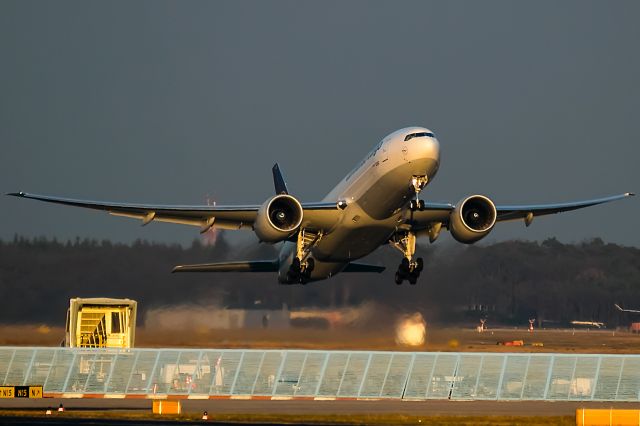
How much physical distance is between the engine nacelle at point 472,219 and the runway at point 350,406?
6.37 m

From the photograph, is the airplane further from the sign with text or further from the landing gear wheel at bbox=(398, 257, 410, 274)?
the sign with text

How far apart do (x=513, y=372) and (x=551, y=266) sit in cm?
1999

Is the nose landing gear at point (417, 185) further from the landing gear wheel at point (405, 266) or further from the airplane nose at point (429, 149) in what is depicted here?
the landing gear wheel at point (405, 266)

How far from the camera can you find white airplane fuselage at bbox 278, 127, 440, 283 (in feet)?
137

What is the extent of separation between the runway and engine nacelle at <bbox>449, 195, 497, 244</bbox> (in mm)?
6370

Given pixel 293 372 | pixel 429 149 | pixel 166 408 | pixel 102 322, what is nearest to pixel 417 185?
pixel 429 149

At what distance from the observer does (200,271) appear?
52.5m

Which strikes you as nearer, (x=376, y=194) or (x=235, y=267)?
(x=376, y=194)

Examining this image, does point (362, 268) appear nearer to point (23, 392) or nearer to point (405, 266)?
point (405, 266)

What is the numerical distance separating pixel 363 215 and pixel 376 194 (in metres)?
1.48

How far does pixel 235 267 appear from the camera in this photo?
52.8 m

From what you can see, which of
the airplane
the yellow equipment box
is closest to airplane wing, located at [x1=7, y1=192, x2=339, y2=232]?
the airplane

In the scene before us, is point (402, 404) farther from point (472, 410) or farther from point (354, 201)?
point (354, 201)

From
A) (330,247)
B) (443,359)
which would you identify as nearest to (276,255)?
(330,247)
